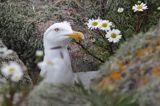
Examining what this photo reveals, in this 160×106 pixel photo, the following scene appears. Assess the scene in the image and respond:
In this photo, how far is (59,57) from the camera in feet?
10.2

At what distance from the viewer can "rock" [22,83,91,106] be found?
8.55ft

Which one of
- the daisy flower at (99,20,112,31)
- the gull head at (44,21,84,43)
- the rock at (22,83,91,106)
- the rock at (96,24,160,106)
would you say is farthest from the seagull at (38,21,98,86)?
the daisy flower at (99,20,112,31)

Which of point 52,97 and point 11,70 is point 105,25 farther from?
point 11,70

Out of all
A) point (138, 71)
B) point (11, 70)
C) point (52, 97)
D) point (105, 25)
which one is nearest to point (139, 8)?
point (105, 25)

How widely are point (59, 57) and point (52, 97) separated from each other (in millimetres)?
545

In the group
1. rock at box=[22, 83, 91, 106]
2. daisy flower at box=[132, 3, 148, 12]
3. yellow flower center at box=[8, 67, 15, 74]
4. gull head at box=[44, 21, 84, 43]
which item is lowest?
rock at box=[22, 83, 91, 106]

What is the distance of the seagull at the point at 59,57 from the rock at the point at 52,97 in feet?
0.54

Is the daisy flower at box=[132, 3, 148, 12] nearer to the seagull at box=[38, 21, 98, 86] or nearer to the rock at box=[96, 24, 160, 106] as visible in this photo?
the seagull at box=[38, 21, 98, 86]

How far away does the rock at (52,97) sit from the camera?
261 cm

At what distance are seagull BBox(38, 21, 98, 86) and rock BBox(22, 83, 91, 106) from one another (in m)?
0.16

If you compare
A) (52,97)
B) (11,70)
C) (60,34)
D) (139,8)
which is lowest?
(52,97)

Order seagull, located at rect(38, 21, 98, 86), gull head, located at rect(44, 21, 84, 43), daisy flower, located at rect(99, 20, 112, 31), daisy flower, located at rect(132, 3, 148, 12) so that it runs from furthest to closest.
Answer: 1. daisy flower, located at rect(132, 3, 148, 12)
2. daisy flower, located at rect(99, 20, 112, 31)
3. gull head, located at rect(44, 21, 84, 43)
4. seagull, located at rect(38, 21, 98, 86)

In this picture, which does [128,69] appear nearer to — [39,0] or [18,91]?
[18,91]

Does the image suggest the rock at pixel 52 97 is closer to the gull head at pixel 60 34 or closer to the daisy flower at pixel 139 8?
the gull head at pixel 60 34
